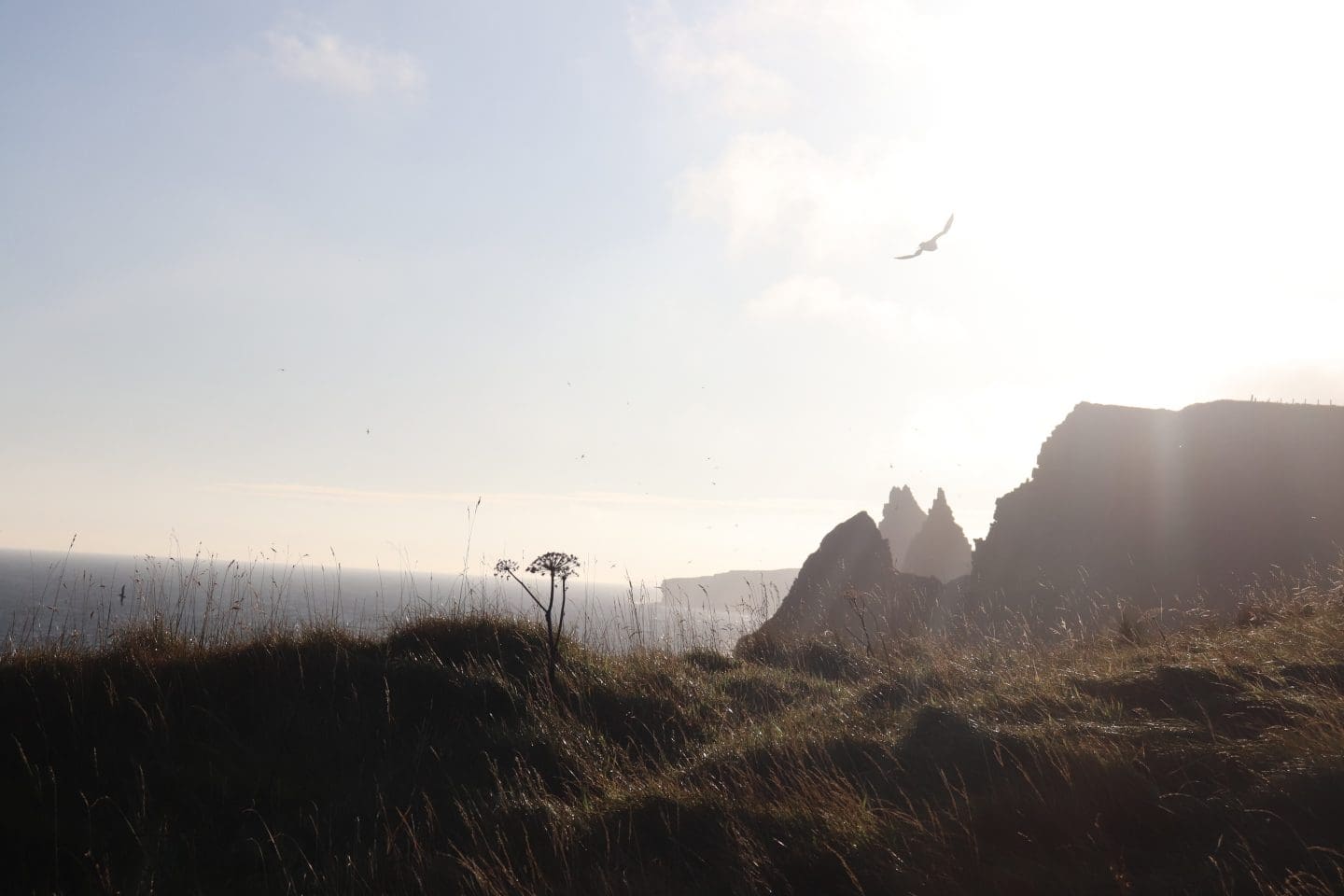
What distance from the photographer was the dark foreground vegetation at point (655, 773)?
429 cm

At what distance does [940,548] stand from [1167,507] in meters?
34.6

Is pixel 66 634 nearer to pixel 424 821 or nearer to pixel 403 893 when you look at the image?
pixel 424 821

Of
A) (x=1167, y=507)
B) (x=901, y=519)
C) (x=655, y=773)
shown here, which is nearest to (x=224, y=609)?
(x=655, y=773)

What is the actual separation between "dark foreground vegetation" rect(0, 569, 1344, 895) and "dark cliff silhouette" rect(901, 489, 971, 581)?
67.0 m

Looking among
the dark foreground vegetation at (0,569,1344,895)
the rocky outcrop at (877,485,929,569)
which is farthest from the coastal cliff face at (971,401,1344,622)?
the rocky outcrop at (877,485,929,569)

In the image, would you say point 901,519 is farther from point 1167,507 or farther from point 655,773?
point 655,773

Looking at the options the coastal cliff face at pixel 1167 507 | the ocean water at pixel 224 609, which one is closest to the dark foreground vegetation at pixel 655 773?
the ocean water at pixel 224 609

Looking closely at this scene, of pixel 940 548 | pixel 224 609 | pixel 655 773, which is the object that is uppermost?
pixel 940 548

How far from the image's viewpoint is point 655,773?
649 centimetres

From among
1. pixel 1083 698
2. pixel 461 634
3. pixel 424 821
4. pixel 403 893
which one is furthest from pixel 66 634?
pixel 1083 698

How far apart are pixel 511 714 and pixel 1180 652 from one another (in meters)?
7.05

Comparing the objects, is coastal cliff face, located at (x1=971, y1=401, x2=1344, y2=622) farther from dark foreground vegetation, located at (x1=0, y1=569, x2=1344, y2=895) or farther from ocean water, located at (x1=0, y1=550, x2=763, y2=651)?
dark foreground vegetation, located at (x1=0, y1=569, x2=1344, y2=895)

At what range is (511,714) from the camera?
25.5 ft

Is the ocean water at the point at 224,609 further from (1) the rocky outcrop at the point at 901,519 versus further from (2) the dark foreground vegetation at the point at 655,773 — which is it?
(1) the rocky outcrop at the point at 901,519
